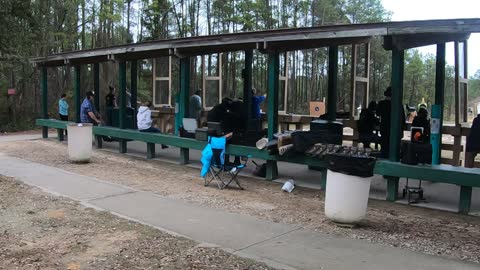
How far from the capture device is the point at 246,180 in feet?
31.7

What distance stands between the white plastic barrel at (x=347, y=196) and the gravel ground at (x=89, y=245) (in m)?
1.80

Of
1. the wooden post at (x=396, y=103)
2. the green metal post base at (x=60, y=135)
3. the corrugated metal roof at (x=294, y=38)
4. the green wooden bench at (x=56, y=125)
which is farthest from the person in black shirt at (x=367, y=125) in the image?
the green metal post base at (x=60, y=135)

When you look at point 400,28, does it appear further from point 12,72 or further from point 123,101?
point 12,72

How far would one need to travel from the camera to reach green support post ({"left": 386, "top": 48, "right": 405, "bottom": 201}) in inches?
305

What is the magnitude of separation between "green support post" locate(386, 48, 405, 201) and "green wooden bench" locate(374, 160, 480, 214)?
0.05ft

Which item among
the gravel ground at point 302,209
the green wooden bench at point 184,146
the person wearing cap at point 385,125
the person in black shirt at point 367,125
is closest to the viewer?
the gravel ground at point 302,209

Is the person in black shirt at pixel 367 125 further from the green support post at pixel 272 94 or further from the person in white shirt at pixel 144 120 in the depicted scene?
the person in white shirt at pixel 144 120

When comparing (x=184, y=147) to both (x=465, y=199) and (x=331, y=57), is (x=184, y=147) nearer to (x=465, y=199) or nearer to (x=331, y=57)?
→ (x=331, y=57)

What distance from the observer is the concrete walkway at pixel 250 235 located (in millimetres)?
4855

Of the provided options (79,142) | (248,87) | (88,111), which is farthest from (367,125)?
(88,111)

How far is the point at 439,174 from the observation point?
7.04m

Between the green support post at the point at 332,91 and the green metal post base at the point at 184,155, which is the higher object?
the green support post at the point at 332,91

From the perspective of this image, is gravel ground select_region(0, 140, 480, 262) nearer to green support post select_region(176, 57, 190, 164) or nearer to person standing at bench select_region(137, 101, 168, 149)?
green support post select_region(176, 57, 190, 164)

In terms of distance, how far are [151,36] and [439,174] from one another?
89.2ft
